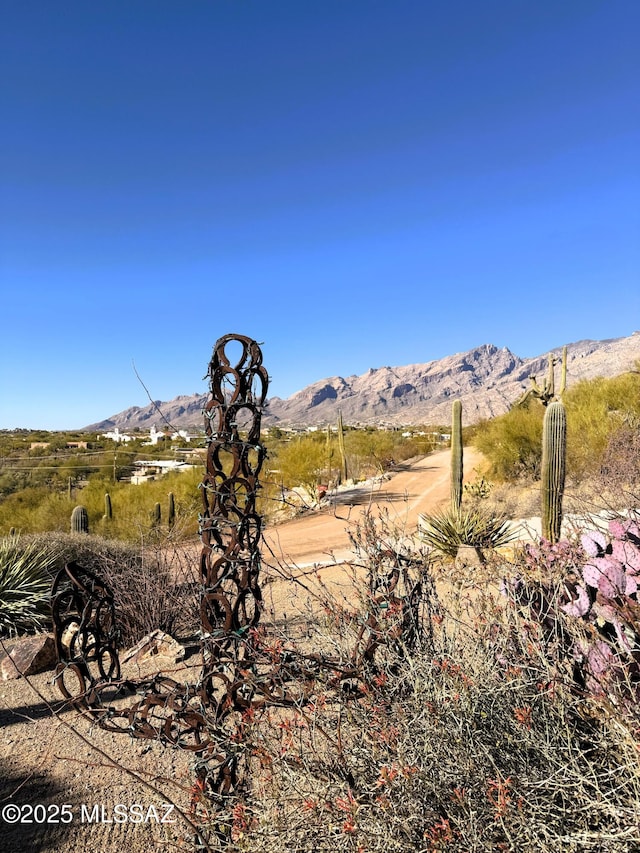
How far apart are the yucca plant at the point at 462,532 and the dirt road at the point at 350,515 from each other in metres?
0.61

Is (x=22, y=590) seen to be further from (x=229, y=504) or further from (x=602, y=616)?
(x=602, y=616)

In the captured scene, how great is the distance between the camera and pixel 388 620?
2.27m

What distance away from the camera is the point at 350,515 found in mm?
7012

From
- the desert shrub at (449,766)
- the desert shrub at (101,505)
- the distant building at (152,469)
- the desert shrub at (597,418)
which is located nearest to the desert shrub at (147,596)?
the desert shrub at (449,766)

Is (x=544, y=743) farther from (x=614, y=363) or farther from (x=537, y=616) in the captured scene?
(x=614, y=363)

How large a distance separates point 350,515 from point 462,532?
311 cm

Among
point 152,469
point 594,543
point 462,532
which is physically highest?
point 594,543

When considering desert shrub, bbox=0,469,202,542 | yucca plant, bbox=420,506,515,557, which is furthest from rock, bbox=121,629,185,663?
desert shrub, bbox=0,469,202,542

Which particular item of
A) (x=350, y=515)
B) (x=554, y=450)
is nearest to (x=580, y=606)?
(x=350, y=515)

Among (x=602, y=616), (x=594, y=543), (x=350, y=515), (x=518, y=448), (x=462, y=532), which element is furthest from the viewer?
(x=518, y=448)

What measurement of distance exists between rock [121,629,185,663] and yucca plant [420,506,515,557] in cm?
475

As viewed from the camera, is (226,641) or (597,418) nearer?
(226,641)

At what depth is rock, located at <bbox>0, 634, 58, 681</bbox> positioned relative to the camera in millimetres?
5316

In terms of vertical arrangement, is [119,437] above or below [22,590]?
above
